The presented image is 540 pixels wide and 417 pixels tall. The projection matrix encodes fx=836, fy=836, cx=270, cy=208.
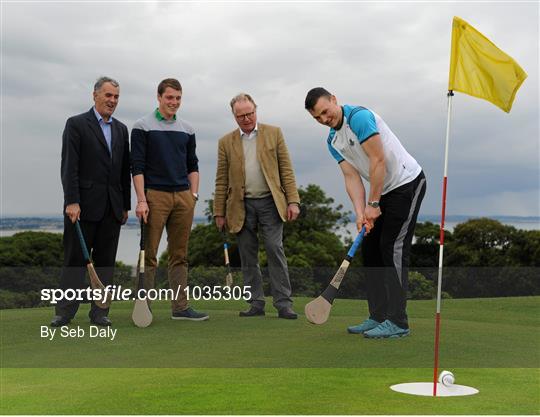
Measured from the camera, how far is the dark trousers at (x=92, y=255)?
8375mm

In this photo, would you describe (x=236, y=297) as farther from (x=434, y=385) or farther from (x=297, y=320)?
(x=434, y=385)

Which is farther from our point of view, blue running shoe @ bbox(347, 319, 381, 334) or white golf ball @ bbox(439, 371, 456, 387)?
blue running shoe @ bbox(347, 319, 381, 334)

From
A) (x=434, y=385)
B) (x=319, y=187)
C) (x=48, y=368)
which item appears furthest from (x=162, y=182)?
(x=319, y=187)

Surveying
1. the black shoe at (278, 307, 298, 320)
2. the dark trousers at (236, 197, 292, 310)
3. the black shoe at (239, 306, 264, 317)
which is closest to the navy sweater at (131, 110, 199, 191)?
the dark trousers at (236, 197, 292, 310)

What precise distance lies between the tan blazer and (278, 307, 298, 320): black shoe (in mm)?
967

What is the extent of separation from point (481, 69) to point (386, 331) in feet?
8.04

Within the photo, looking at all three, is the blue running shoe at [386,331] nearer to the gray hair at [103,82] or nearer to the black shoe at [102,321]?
the black shoe at [102,321]

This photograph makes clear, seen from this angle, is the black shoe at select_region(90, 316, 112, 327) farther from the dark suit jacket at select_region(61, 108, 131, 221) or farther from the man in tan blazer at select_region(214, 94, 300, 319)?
the man in tan blazer at select_region(214, 94, 300, 319)

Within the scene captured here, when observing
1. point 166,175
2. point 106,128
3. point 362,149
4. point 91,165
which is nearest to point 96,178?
point 91,165

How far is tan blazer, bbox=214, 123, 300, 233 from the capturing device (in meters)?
8.52

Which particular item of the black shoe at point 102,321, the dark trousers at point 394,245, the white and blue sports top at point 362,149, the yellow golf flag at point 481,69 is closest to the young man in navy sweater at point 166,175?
the black shoe at point 102,321

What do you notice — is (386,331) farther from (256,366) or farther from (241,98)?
(241,98)

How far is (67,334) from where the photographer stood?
26.9 feet

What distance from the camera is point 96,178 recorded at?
815cm
